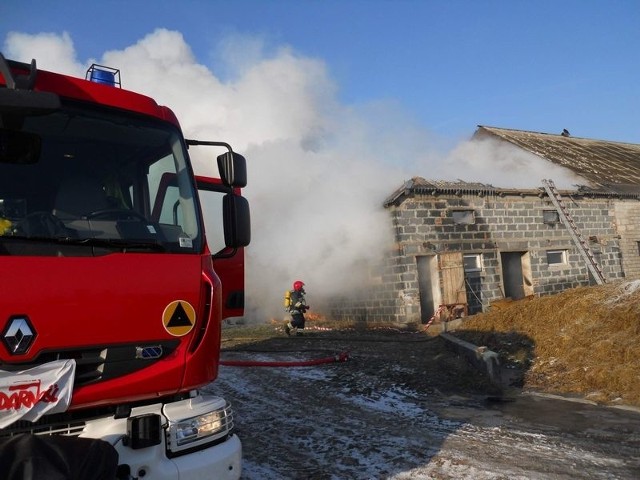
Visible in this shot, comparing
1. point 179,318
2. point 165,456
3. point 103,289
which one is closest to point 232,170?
point 179,318

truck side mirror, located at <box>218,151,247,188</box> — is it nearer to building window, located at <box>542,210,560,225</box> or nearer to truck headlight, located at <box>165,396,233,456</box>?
truck headlight, located at <box>165,396,233,456</box>

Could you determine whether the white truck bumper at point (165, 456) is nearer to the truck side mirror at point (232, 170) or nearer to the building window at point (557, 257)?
the truck side mirror at point (232, 170)

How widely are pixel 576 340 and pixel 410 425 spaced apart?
3.83 metres

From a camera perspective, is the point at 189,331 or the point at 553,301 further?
the point at 553,301

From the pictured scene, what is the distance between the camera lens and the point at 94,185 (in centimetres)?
302

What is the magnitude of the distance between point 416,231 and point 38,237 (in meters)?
11.9

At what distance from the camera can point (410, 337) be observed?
37.3ft

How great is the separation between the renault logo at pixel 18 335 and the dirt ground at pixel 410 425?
2.30 m

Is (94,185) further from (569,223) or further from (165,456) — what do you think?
(569,223)

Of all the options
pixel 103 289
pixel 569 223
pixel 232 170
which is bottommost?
pixel 103 289

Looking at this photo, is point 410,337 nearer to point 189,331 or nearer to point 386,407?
point 386,407

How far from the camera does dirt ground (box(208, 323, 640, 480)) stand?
394 centimetres

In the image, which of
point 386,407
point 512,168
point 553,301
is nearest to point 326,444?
point 386,407

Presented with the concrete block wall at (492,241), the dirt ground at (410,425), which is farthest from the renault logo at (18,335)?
the concrete block wall at (492,241)
